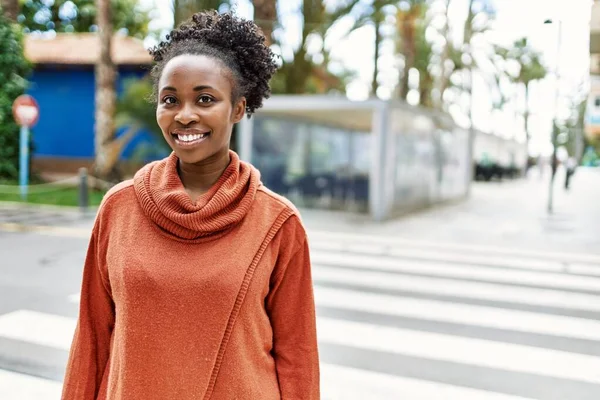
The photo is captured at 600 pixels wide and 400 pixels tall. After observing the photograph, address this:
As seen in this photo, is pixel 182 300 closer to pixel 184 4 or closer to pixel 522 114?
pixel 184 4

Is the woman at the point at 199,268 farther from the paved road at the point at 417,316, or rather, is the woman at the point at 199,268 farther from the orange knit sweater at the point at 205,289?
the paved road at the point at 417,316

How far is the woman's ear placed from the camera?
169 cm

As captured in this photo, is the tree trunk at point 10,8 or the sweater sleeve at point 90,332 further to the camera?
the tree trunk at point 10,8

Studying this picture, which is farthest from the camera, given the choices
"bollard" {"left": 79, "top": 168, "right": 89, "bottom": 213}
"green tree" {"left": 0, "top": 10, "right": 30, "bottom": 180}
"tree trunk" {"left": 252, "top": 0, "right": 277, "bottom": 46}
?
"green tree" {"left": 0, "top": 10, "right": 30, "bottom": 180}

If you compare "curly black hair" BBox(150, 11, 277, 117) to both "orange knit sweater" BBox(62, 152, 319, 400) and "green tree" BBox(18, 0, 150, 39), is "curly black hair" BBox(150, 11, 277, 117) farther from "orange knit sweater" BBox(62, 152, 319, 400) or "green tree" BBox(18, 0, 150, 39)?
"green tree" BBox(18, 0, 150, 39)

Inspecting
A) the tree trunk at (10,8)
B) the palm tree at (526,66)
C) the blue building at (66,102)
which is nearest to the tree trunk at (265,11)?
the tree trunk at (10,8)

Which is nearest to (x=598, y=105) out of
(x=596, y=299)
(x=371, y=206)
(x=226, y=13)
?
(x=371, y=206)

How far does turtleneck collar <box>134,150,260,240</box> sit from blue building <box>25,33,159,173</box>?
73.2 ft

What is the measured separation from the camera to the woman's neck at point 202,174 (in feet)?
5.45

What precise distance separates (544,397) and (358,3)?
47.4ft

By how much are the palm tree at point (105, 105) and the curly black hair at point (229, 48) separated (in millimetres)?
16525

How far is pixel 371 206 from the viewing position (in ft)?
48.0

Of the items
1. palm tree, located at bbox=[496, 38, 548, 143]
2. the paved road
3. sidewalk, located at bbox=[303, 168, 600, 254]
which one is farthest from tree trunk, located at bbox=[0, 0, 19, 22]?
palm tree, located at bbox=[496, 38, 548, 143]

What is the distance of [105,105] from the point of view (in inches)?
688
